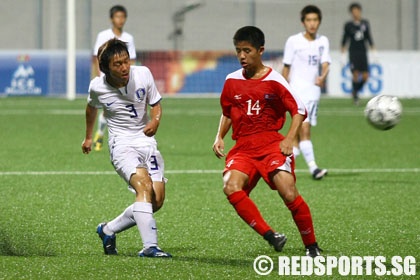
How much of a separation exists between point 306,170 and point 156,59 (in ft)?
59.8

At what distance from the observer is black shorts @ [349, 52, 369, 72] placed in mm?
27125

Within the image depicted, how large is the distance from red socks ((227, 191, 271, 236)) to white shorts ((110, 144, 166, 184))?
0.62 m

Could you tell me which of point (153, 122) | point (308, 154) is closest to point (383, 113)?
point (153, 122)

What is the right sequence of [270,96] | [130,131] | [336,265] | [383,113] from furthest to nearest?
[383,113]
[130,131]
[270,96]
[336,265]

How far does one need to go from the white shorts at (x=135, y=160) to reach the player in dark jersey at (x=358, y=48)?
19491mm

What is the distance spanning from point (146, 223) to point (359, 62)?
68.0 ft

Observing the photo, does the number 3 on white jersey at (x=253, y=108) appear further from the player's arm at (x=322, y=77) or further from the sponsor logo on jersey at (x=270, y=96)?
the player's arm at (x=322, y=77)

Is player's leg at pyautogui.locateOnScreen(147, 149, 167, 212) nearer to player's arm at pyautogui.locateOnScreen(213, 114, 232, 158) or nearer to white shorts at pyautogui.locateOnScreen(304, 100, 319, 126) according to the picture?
player's arm at pyautogui.locateOnScreen(213, 114, 232, 158)

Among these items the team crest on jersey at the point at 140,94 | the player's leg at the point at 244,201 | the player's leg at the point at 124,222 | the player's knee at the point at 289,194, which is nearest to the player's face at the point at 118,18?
the team crest on jersey at the point at 140,94

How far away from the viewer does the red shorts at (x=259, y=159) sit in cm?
721

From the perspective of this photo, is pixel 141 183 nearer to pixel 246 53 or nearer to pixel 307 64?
pixel 246 53

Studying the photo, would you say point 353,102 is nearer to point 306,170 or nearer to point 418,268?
point 306,170

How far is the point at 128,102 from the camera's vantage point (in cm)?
754

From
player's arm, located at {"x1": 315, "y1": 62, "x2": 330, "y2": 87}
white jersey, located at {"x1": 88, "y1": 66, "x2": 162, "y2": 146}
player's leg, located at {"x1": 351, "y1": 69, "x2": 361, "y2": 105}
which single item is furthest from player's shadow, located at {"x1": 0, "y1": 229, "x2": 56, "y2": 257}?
player's leg, located at {"x1": 351, "y1": 69, "x2": 361, "y2": 105}
